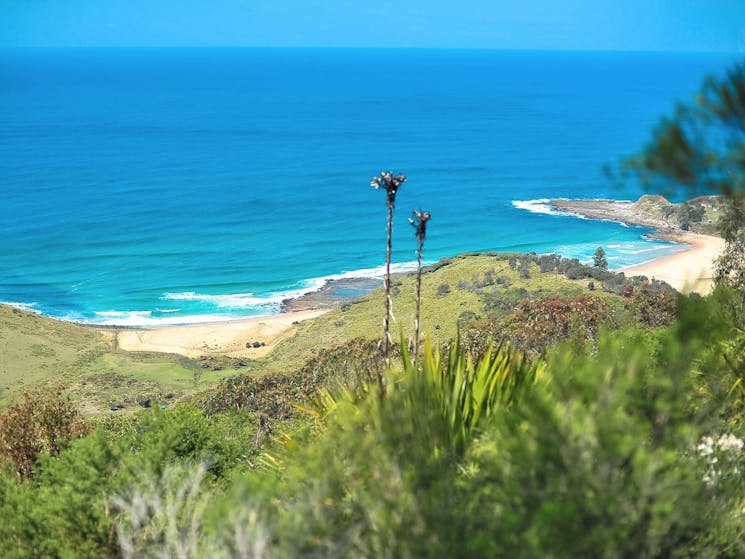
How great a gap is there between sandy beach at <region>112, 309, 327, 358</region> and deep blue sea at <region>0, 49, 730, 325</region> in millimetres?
2486

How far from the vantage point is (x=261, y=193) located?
80250 mm

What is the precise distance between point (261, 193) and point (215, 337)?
38.2 metres

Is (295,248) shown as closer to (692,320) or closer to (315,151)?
(315,151)

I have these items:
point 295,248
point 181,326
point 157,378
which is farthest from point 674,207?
point 157,378

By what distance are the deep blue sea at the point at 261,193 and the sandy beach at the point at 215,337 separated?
249cm

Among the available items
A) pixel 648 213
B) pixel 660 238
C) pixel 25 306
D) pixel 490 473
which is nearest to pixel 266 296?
pixel 25 306

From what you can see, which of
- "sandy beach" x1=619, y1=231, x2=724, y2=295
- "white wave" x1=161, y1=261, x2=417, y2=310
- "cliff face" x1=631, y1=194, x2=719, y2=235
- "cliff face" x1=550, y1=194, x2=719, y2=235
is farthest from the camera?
"cliff face" x1=550, y1=194, x2=719, y2=235

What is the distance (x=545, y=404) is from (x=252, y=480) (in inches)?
107

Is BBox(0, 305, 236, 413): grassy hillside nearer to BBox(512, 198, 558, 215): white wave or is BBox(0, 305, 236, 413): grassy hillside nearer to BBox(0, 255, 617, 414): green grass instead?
BBox(0, 255, 617, 414): green grass

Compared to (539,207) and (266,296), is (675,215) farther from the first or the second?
(266,296)

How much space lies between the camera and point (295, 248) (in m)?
61.9

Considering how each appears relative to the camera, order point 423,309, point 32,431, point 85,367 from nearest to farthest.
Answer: point 32,431 → point 85,367 → point 423,309

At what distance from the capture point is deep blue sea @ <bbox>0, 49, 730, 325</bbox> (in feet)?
180

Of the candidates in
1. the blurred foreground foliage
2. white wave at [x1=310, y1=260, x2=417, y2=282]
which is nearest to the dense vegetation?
the blurred foreground foliage
